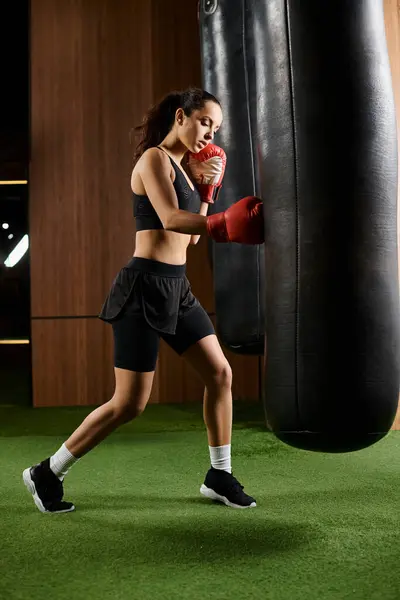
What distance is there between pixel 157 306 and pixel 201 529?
27.1 inches

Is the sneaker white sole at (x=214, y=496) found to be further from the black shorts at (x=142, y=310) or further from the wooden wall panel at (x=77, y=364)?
the wooden wall panel at (x=77, y=364)

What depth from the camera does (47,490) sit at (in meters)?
2.27

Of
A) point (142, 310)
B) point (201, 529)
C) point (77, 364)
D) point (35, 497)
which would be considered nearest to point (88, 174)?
point (77, 364)

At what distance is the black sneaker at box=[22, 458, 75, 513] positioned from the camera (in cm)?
225

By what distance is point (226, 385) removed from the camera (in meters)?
2.34

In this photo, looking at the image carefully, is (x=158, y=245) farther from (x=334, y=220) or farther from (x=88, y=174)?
(x=88, y=174)

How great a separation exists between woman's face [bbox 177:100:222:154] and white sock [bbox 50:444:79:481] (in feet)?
3.47

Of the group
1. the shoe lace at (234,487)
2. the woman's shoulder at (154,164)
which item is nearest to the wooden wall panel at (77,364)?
the shoe lace at (234,487)

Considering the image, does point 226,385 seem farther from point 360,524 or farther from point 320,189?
point 320,189

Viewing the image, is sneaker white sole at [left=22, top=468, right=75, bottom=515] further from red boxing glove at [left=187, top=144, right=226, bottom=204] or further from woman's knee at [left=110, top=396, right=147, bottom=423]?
red boxing glove at [left=187, top=144, right=226, bottom=204]

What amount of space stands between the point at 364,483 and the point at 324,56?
165 cm

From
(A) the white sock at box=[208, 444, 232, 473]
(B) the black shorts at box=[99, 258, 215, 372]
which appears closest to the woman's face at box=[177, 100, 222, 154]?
(B) the black shorts at box=[99, 258, 215, 372]

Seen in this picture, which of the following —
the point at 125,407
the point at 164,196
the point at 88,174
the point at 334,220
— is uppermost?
the point at 88,174

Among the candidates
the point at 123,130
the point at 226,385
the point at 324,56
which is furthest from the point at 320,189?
the point at 123,130
